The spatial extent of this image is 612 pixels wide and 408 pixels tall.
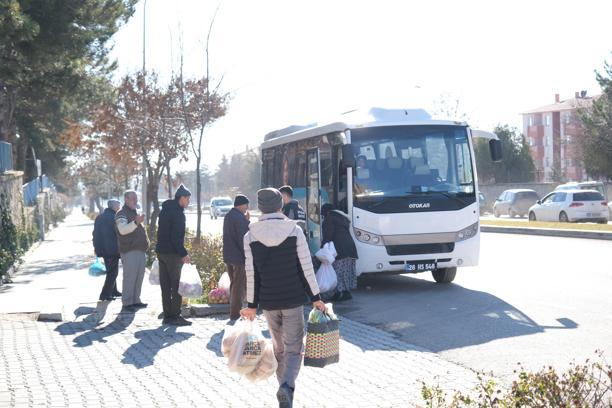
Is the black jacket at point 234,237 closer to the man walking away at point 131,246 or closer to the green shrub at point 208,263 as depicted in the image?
the man walking away at point 131,246

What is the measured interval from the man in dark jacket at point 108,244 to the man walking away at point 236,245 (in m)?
3.19

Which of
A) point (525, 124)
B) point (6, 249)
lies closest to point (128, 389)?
point (6, 249)

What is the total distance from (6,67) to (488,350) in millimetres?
13244

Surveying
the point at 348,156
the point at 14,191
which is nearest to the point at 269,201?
the point at 348,156

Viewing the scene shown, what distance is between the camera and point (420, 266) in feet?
47.9

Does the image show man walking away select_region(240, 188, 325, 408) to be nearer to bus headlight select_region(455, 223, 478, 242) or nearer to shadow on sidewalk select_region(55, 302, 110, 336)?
shadow on sidewalk select_region(55, 302, 110, 336)

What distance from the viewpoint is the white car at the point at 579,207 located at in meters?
37.2

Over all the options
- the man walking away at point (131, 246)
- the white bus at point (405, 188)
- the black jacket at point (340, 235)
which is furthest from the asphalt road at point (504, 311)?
the man walking away at point (131, 246)

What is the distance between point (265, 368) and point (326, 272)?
22.0 feet

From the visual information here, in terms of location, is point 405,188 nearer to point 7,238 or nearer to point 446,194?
point 446,194

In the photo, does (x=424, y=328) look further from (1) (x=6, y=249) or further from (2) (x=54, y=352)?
(1) (x=6, y=249)

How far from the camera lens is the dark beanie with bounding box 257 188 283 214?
6660 mm

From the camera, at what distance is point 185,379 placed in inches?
319

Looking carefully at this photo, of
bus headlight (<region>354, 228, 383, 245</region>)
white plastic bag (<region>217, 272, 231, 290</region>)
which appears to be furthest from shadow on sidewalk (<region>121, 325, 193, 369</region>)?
bus headlight (<region>354, 228, 383, 245</region>)
